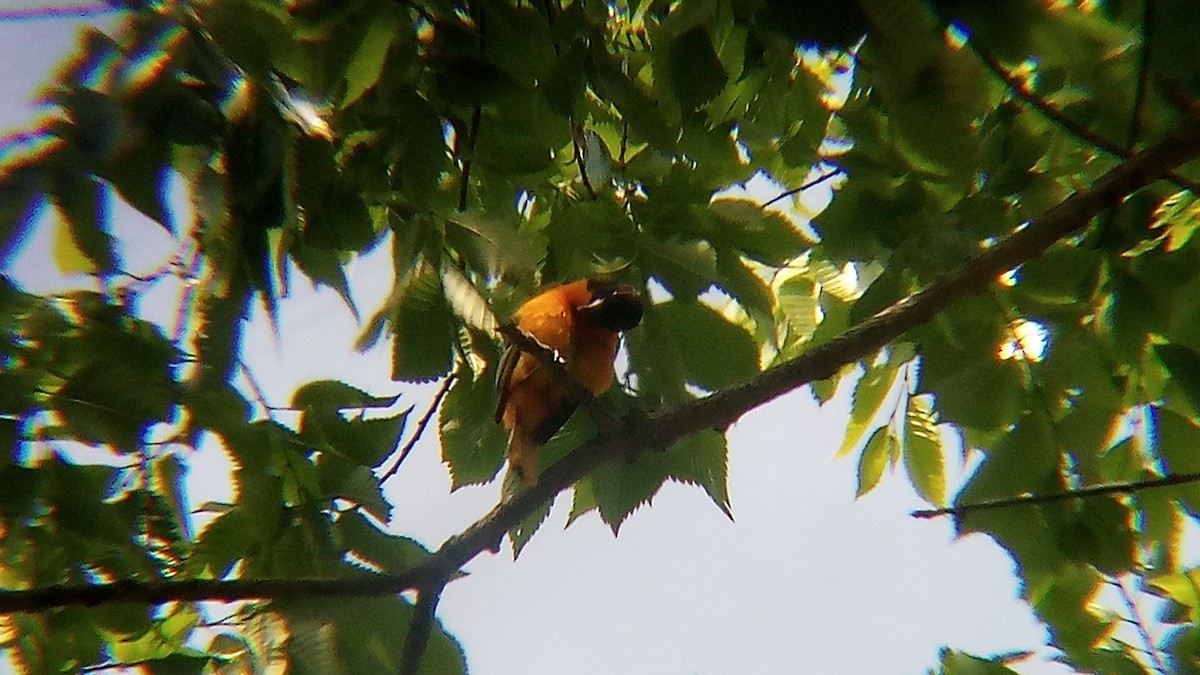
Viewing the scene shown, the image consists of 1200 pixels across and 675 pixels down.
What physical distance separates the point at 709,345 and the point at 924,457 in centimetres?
50

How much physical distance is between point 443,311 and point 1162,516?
121 centimetres

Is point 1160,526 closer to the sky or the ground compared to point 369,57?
closer to the ground

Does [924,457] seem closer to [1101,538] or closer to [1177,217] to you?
[1101,538]

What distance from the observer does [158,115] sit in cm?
113

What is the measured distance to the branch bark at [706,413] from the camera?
4.05 feet

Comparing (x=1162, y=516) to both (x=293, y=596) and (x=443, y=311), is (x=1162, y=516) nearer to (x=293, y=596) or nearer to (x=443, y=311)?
(x=443, y=311)

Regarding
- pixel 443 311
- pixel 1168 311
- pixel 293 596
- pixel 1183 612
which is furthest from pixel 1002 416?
pixel 293 596

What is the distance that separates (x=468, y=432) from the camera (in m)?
1.73

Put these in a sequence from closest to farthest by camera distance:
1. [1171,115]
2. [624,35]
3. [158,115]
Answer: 1. [158,115]
2. [1171,115]
3. [624,35]

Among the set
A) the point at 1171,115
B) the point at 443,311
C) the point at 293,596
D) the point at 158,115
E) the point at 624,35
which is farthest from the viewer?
the point at 624,35

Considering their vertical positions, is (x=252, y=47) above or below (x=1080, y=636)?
above

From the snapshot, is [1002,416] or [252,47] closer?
[252,47]

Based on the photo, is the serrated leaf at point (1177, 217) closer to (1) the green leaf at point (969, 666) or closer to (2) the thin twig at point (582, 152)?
(1) the green leaf at point (969, 666)

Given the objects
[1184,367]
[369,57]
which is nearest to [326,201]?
[369,57]
